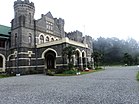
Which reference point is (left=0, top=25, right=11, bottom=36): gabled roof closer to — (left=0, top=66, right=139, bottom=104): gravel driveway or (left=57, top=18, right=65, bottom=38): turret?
(left=57, top=18, right=65, bottom=38): turret

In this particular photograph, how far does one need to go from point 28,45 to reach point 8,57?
221 inches

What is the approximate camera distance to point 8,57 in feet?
104

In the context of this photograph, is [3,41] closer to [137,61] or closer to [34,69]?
[34,69]

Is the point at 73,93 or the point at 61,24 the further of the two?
the point at 61,24

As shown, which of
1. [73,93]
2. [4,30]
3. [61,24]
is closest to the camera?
[73,93]

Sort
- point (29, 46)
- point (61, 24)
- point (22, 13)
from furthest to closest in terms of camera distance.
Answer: point (61, 24) < point (29, 46) < point (22, 13)

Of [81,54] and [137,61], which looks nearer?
[81,54]

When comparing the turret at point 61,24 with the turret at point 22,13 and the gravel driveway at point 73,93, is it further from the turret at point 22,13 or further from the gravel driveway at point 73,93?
the gravel driveway at point 73,93

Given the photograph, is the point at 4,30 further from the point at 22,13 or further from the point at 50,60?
the point at 50,60

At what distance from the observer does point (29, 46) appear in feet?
99.4

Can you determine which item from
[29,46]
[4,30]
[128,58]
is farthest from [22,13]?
[128,58]

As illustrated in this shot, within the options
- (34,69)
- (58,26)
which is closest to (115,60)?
(58,26)

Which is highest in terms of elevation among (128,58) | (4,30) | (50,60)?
(4,30)

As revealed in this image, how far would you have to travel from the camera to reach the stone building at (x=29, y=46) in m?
28.5
